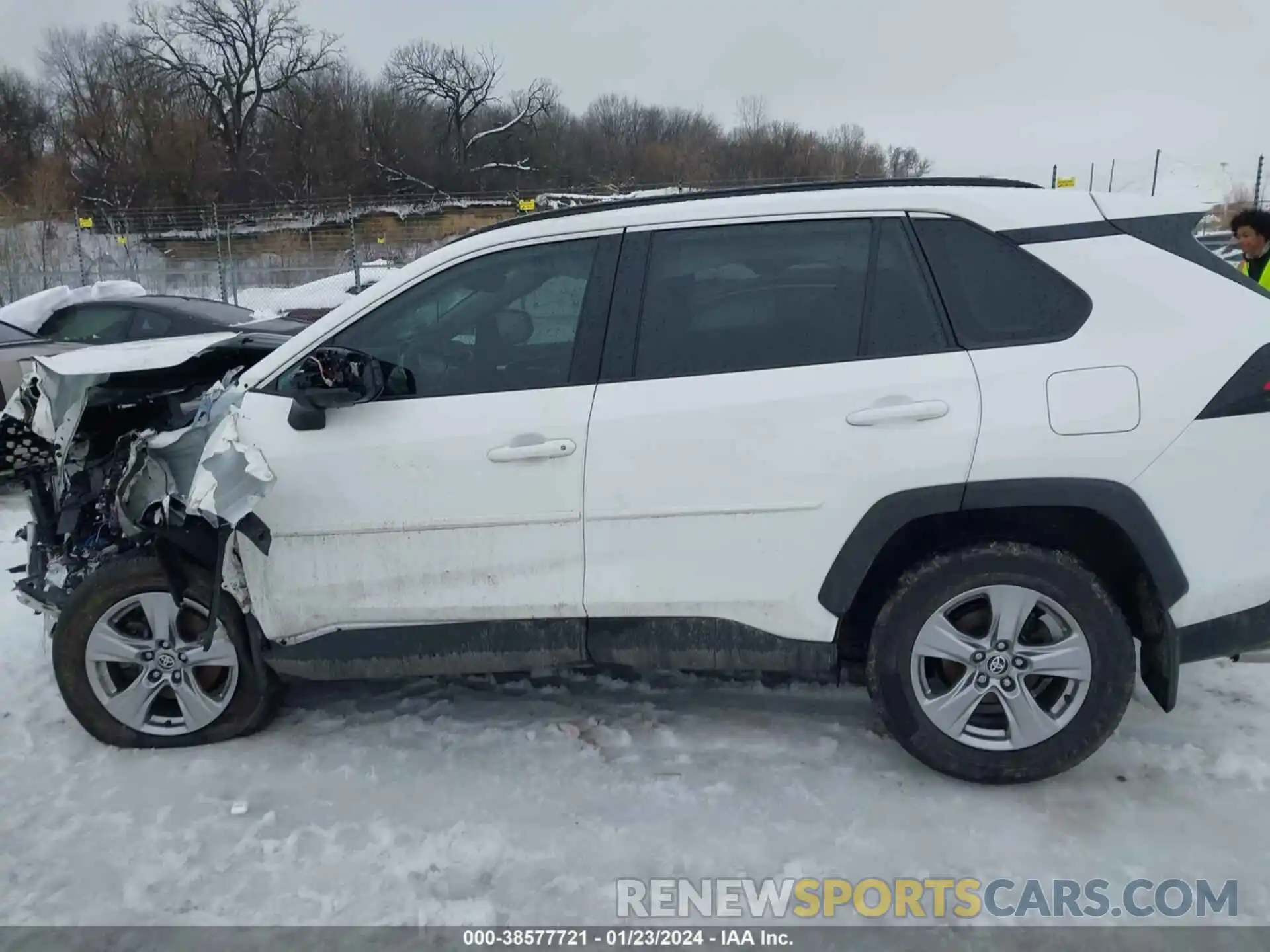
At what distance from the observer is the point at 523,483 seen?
2.95 metres

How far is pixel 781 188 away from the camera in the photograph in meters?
3.17

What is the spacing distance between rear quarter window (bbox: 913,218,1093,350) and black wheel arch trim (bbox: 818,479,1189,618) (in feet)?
1.53

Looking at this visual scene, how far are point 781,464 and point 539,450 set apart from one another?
0.78 meters

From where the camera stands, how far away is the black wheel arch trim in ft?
9.07

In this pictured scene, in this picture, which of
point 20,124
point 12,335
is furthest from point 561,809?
point 20,124

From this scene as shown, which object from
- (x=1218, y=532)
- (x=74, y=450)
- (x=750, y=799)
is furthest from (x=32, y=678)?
(x=1218, y=532)

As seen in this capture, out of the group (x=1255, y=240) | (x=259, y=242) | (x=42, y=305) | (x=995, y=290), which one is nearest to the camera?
(x=995, y=290)

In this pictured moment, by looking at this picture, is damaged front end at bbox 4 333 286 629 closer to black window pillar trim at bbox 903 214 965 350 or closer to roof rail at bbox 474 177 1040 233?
roof rail at bbox 474 177 1040 233

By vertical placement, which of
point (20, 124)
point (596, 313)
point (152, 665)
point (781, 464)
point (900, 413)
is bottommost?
point (152, 665)

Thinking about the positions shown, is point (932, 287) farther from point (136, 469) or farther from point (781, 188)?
point (136, 469)

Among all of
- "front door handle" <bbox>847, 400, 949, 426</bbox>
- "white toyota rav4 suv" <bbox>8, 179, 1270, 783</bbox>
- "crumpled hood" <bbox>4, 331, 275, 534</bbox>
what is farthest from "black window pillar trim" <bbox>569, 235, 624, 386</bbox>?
"crumpled hood" <bbox>4, 331, 275, 534</bbox>

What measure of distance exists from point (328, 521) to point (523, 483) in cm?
71

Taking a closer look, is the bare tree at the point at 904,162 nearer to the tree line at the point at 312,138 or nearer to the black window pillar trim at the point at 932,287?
the tree line at the point at 312,138

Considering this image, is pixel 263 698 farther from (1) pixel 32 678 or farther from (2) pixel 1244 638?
(2) pixel 1244 638
